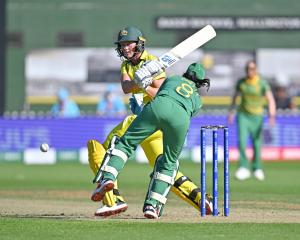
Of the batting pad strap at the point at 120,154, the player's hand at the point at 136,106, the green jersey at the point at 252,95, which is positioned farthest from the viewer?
the green jersey at the point at 252,95

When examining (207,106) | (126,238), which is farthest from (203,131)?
(207,106)

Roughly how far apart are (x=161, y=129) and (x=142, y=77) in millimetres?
537

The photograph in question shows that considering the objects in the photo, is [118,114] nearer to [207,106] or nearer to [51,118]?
[51,118]

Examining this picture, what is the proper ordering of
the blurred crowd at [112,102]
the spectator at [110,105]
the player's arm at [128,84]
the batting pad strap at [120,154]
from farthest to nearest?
the spectator at [110,105]
the blurred crowd at [112,102]
the player's arm at [128,84]
the batting pad strap at [120,154]

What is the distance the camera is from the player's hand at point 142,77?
11086 mm

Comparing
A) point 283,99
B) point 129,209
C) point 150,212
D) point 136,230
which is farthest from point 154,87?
point 283,99

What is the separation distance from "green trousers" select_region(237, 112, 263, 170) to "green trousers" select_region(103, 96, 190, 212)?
8277 mm

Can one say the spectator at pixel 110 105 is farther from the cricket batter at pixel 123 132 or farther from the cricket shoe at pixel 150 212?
the cricket shoe at pixel 150 212

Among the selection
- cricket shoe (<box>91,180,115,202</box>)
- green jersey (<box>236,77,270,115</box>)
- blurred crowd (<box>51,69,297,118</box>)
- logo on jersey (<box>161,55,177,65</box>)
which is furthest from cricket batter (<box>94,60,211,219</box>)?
blurred crowd (<box>51,69,297,118</box>)

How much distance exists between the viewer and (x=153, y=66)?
11.1m

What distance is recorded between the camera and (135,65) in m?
11.7

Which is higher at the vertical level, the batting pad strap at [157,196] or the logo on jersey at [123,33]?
the logo on jersey at [123,33]

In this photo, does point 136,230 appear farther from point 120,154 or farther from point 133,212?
point 133,212

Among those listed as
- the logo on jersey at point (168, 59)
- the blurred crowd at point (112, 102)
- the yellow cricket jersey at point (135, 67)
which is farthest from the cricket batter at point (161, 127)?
the blurred crowd at point (112, 102)
